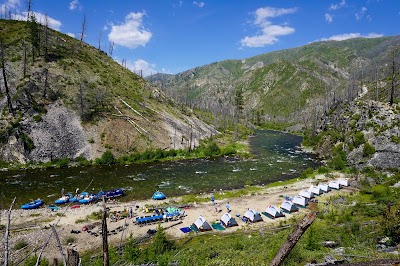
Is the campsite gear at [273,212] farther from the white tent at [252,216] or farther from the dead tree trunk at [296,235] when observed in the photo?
the dead tree trunk at [296,235]

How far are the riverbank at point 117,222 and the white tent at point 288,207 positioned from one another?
3.75ft

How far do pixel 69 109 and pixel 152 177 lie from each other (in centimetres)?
4199

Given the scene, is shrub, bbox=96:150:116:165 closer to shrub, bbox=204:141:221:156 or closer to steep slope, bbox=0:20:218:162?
steep slope, bbox=0:20:218:162

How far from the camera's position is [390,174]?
60.7 metres

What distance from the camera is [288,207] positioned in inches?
1779

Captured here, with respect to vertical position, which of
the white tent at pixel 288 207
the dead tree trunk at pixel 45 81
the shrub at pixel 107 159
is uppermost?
the dead tree trunk at pixel 45 81

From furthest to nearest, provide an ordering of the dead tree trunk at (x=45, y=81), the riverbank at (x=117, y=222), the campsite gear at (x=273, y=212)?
the dead tree trunk at (x=45, y=81), the campsite gear at (x=273, y=212), the riverbank at (x=117, y=222)

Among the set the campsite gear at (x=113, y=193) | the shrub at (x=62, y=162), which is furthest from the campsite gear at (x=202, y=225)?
the shrub at (x=62, y=162)

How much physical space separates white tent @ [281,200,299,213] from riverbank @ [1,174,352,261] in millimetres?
1142

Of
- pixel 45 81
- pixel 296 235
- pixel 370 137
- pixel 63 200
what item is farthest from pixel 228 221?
pixel 45 81

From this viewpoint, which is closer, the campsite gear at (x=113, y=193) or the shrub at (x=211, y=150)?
the campsite gear at (x=113, y=193)

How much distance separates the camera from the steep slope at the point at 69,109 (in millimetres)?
79875

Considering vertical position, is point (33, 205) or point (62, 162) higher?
point (62, 162)

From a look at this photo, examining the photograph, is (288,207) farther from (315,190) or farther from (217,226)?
(217,226)
